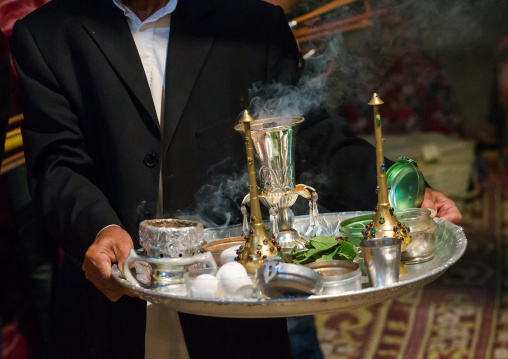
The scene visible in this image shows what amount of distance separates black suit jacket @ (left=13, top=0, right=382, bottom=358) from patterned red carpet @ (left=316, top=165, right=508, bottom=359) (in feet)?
6.16

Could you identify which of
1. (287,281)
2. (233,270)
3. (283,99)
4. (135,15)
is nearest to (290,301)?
(287,281)

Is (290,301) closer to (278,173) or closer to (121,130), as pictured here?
(278,173)

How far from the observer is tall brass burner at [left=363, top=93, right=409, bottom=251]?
1402 mm

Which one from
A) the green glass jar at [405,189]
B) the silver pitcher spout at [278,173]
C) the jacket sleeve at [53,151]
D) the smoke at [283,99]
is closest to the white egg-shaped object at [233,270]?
the silver pitcher spout at [278,173]

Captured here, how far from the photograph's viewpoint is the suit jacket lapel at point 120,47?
6.00 feet

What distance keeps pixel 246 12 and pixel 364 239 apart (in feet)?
2.91

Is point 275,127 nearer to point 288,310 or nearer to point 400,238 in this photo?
point 400,238

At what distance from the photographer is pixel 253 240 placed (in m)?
1.38

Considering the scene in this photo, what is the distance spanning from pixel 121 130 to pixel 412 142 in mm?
3137

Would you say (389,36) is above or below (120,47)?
above

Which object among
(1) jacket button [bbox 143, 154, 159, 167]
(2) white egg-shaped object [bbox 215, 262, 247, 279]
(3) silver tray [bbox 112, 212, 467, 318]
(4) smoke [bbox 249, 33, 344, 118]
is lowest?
(3) silver tray [bbox 112, 212, 467, 318]

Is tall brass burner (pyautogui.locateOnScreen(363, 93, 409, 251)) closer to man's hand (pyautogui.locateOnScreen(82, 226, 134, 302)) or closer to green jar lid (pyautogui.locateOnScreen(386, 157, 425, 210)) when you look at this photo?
green jar lid (pyautogui.locateOnScreen(386, 157, 425, 210))

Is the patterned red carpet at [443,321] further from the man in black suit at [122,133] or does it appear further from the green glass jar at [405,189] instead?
the green glass jar at [405,189]

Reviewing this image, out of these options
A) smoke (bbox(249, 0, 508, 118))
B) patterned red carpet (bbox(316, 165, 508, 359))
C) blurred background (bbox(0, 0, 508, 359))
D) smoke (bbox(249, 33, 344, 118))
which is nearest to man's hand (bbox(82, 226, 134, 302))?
smoke (bbox(249, 33, 344, 118))
